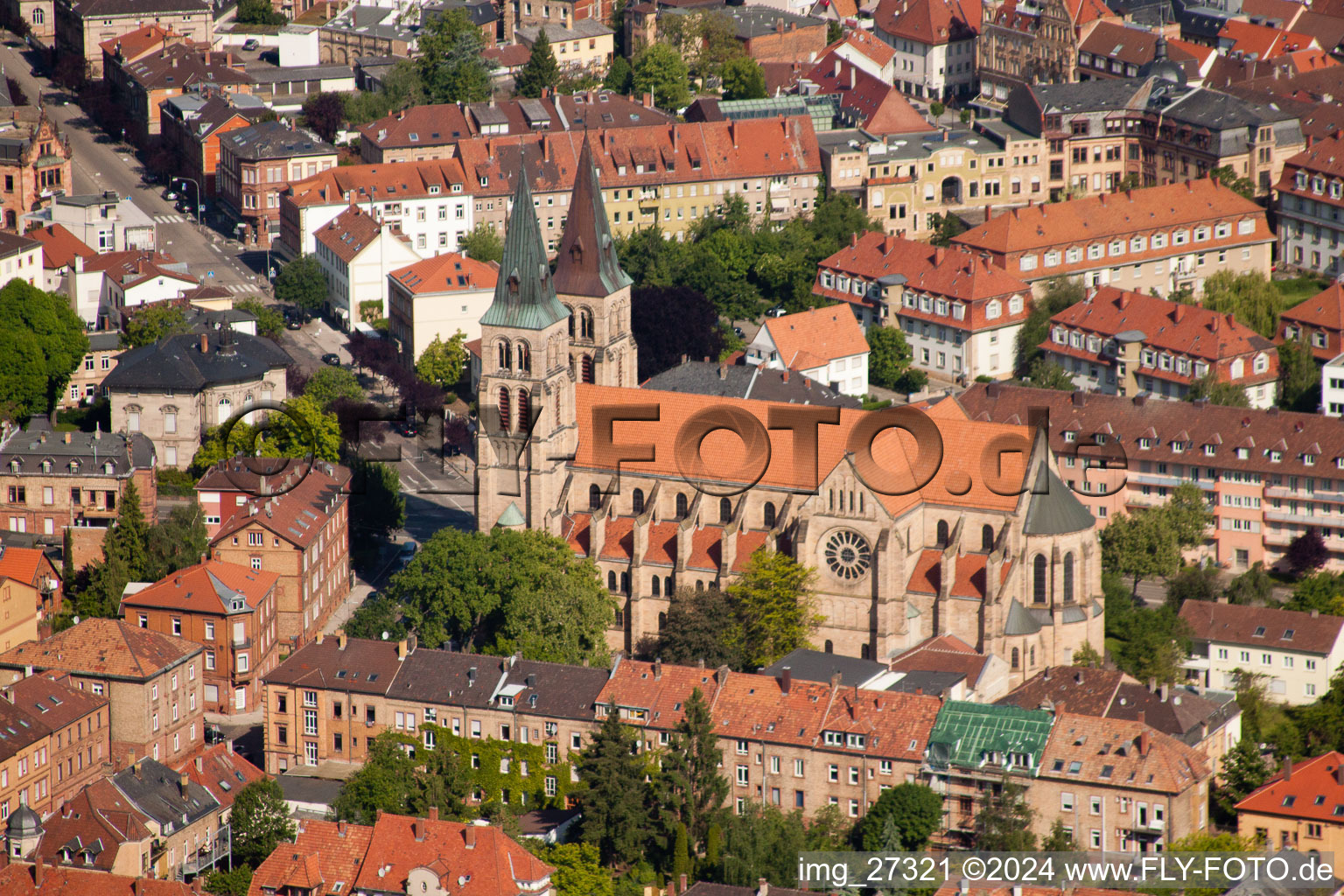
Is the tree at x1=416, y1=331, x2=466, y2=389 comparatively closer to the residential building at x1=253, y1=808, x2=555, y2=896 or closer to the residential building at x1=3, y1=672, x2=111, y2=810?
the residential building at x1=3, y1=672, x2=111, y2=810

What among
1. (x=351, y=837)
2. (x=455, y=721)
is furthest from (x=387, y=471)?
(x=351, y=837)

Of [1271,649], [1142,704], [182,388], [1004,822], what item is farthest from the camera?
[182,388]

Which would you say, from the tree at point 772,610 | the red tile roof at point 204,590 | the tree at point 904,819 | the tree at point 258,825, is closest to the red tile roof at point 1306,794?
the tree at point 904,819

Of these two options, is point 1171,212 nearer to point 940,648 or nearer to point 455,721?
point 940,648

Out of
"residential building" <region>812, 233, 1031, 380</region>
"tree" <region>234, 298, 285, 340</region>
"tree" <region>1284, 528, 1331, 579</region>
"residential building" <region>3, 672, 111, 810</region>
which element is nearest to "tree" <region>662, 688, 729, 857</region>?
"residential building" <region>3, 672, 111, 810</region>

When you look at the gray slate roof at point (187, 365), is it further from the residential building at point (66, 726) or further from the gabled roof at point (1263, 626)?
the gabled roof at point (1263, 626)

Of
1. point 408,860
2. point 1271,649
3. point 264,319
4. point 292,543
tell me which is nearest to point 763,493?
point 292,543

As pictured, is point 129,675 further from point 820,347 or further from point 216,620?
point 820,347
